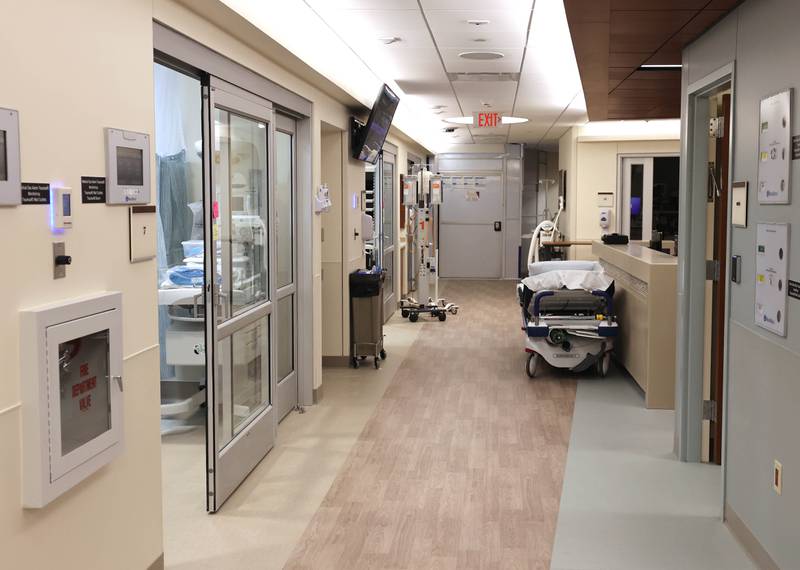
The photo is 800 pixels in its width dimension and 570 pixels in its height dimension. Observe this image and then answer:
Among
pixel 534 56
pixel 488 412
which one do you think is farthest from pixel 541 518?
pixel 534 56

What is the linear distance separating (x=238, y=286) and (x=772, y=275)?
9.31ft

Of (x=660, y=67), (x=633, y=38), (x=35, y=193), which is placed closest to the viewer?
(x=35, y=193)

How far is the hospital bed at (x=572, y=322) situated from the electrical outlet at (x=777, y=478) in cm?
398

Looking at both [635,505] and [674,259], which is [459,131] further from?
[635,505]

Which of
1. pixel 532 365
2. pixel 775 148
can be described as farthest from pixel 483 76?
pixel 775 148

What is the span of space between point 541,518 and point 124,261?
241 cm

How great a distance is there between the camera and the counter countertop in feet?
22.2

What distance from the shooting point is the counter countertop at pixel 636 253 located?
6.77 m

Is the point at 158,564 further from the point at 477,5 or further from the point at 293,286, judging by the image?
the point at 477,5

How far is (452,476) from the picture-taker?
16.8 feet

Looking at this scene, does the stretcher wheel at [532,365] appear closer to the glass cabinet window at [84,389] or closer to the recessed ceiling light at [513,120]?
the glass cabinet window at [84,389]

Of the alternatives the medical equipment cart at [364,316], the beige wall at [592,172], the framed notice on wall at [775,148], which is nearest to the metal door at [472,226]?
the beige wall at [592,172]

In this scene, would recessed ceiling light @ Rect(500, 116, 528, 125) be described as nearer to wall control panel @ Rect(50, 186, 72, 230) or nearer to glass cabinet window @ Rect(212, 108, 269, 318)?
glass cabinet window @ Rect(212, 108, 269, 318)

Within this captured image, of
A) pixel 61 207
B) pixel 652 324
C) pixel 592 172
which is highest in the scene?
pixel 592 172
